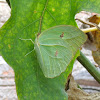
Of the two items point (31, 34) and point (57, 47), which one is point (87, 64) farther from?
point (31, 34)

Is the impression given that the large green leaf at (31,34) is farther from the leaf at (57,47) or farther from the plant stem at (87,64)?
the plant stem at (87,64)

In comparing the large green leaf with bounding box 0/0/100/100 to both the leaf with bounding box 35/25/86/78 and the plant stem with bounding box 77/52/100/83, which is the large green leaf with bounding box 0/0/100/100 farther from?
the plant stem with bounding box 77/52/100/83

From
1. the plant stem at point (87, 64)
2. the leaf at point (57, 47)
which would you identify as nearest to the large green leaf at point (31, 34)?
the leaf at point (57, 47)

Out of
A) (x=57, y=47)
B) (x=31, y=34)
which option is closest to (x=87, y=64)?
(x=57, y=47)

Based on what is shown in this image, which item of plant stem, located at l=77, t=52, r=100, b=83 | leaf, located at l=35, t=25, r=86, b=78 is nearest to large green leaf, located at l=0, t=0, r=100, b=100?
leaf, located at l=35, t=25, r=86, b=78

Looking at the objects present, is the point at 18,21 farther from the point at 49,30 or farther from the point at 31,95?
the point at 31,95

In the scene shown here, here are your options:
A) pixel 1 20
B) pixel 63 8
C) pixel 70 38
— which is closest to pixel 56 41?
pixel 70 38
